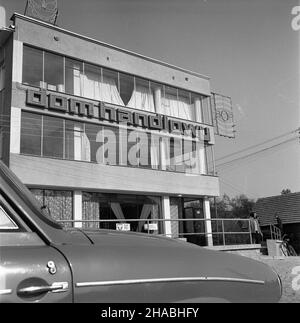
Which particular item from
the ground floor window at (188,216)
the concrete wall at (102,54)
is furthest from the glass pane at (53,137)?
the ground floor window at (188,216)

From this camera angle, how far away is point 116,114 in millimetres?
22750

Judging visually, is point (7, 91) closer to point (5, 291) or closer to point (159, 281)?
point (159, 281)

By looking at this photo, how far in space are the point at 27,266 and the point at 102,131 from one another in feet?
68.1

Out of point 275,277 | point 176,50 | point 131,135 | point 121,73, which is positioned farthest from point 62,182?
point 275,277

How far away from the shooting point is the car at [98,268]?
1.42 meters

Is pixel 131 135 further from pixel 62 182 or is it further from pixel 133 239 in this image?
pixel 133 239

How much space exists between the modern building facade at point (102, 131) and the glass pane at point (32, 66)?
0.05 metres

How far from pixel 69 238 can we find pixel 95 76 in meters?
22.0

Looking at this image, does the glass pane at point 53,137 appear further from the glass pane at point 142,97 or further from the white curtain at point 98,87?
the glass pane at point 142,97

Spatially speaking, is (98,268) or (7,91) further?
(7,91)

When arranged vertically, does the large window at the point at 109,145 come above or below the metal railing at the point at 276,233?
above

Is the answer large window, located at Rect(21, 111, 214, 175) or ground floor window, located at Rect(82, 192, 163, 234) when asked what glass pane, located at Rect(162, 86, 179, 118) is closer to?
large window, located at Rect(21, 111, 214, 175)

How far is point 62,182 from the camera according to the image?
19.5 meters

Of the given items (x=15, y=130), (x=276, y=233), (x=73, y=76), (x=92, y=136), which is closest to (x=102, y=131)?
(x=92, y=136)
